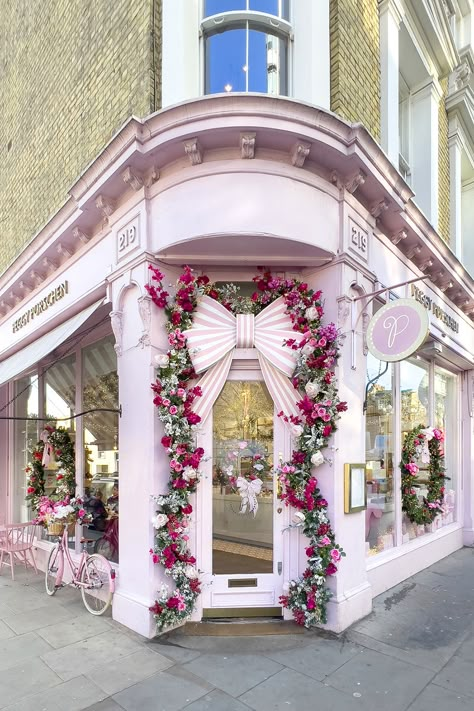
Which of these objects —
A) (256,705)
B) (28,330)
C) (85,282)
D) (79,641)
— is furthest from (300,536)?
(28,330)

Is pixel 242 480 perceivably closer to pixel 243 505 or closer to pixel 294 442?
pixel 243 505

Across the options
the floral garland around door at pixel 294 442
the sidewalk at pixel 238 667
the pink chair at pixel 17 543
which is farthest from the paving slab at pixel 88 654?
the pink chair at pixel 17 543

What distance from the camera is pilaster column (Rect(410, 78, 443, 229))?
8.94m

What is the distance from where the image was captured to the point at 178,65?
227 inches

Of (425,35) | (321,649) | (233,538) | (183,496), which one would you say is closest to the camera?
(321,649)

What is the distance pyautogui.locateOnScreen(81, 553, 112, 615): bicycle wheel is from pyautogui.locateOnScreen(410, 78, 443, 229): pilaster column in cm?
788

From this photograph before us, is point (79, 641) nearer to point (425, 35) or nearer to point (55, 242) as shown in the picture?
point (55, 242)

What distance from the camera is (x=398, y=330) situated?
16.3 ft

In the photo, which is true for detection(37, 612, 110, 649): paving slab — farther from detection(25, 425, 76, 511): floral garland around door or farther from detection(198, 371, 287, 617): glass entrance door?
detection(25, 425, 76, 511): floral garland around door

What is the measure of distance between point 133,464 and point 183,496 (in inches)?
30.2

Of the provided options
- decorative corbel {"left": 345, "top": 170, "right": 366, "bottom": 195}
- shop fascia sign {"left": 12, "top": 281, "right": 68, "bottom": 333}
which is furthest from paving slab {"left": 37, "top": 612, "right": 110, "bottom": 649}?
decorative corbel {"left": 345, "top": 170, "right": 366, "bottom": 195}

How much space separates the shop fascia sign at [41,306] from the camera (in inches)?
309

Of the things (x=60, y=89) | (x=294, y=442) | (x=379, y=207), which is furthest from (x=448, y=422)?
(x=60, y=89)

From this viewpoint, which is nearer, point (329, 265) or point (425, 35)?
point (329, 265)
